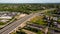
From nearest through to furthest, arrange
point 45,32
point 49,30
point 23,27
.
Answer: point 45,32 < point 49,30 < point 23,27

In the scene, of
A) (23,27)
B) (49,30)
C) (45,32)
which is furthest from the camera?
(23,27)

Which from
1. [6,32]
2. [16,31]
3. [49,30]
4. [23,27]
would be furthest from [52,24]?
[6,32]

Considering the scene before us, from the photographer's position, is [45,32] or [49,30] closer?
[45,32]

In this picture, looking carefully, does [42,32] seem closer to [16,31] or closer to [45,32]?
[45,32]

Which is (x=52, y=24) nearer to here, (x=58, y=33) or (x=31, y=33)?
(x=58, y=33)

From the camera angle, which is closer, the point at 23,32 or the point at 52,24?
the point at 23,32

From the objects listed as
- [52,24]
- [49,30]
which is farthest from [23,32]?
[52,24]

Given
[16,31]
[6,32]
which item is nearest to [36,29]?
[16,31]

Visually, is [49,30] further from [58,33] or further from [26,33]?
[26,33]
